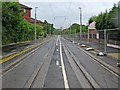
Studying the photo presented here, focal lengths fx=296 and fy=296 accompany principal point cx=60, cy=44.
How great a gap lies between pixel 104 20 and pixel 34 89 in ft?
127

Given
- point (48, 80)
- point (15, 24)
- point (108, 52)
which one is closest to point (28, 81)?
point (48, 80)

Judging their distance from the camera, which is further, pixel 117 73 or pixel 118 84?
pixel 117 73

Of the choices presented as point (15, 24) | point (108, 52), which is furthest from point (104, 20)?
point (108, 52)

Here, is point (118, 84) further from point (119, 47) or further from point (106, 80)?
point (119, 47)

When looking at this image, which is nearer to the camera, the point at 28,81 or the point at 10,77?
the point at 28,81

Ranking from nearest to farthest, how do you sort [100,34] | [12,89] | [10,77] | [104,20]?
1. [12,89]
2. [10,77]
3. [100,34]
4. [104,20]

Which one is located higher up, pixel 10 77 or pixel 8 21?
pixel 8 21

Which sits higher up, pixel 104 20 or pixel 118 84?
pixel 104 20

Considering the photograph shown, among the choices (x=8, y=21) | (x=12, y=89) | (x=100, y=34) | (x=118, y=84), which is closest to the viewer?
(x=12, y=89)

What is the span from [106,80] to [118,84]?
1.04m

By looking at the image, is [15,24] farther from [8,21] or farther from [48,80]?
[48,80]

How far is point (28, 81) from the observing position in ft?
38.1

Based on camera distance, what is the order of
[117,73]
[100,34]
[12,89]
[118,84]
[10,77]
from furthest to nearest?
[100,34], [117,73], [10,77], [118,84], [12,89]

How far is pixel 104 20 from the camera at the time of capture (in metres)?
47.5
